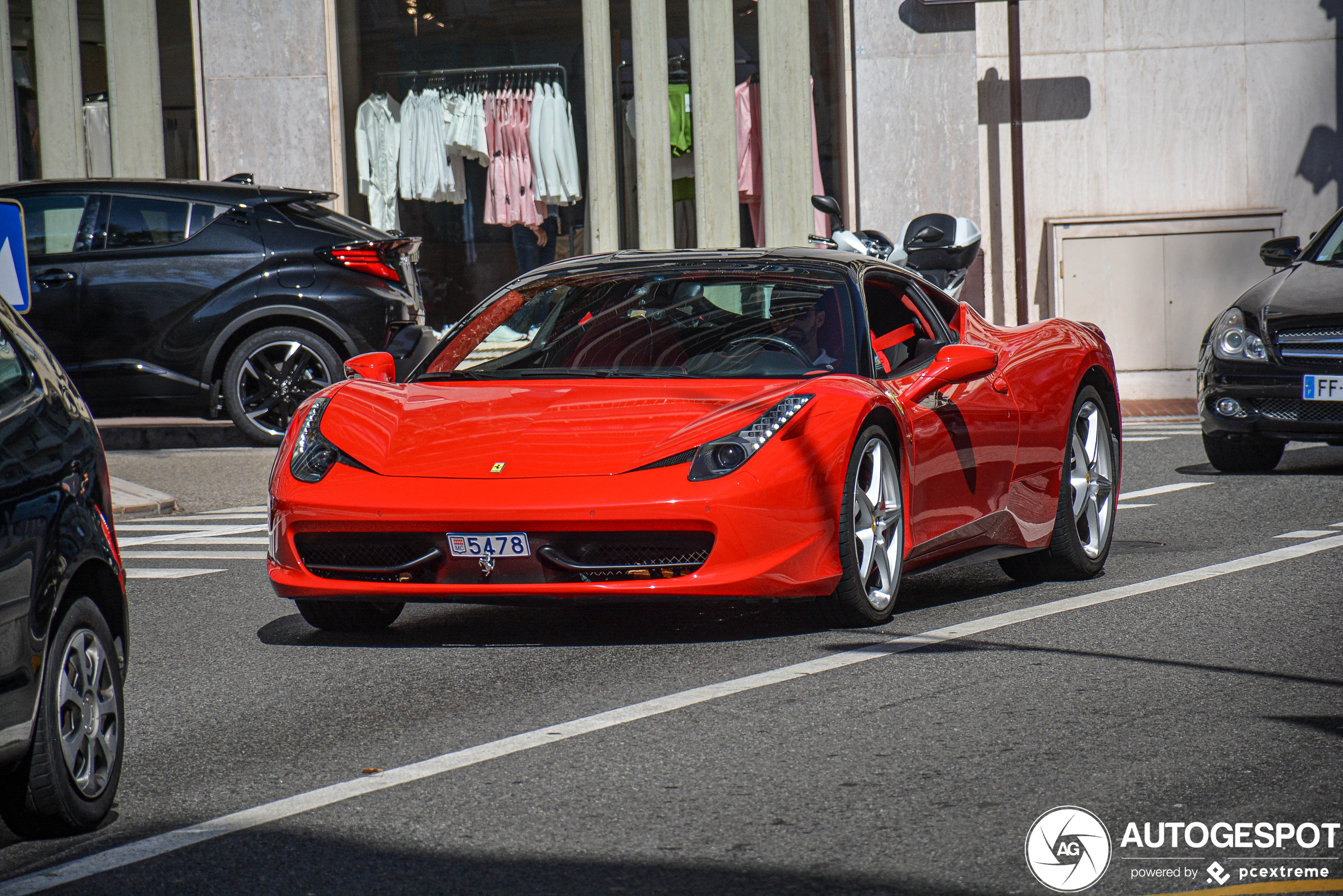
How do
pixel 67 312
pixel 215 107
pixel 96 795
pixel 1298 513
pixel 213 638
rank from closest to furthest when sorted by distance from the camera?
1. pixel 96 795
2. pixel 213 638
3. pixel 1298 513
4. pixel 67 312
5. pixel 215 107

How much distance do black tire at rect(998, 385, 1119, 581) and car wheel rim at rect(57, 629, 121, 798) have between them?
4.22 m

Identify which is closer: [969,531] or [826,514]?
[826,514]

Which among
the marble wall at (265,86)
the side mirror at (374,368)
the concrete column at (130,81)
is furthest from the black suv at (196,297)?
the side mirror at (374,368)

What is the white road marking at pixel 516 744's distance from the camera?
3.81m

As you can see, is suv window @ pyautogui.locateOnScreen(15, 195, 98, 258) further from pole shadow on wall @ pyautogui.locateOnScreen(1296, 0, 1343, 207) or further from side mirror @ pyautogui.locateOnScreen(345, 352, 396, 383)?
pole shadow on wall @ pyautogui.locateOnScreen(1296, 0, 1343, 207)

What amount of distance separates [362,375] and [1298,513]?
4.86 m

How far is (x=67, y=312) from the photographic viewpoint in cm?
1295

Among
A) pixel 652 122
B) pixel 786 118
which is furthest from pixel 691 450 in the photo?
pixel 786 118

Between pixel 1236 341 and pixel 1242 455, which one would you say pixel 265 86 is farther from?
pixel 1242 455

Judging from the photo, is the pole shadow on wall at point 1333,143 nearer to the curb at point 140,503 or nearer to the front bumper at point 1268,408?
the front bumper at point 1268,408

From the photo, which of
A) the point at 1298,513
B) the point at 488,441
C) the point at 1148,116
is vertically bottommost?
the point at 1298,513

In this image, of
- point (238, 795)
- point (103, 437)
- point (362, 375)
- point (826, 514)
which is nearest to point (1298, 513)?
point (826, 514)

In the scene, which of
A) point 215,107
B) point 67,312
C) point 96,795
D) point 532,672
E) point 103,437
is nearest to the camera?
point 96,795

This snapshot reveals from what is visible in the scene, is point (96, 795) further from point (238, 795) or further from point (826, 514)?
point (826, 514)
